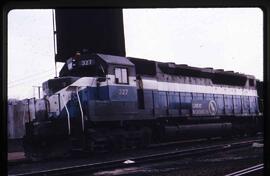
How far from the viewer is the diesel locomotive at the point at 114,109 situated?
19.4 ft

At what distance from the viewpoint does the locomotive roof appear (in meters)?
6.01

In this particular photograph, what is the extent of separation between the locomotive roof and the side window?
0.52 feet

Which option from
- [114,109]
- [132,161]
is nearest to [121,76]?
[114,109]

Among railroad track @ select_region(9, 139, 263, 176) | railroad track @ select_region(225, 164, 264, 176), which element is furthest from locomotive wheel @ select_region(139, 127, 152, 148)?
railroad track @ select_region(225, 164, 264, 176)

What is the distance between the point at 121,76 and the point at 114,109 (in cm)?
63

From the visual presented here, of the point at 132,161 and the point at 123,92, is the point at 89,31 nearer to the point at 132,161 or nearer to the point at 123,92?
the point at 123,92

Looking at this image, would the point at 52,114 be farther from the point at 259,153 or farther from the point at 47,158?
the point at 259,153

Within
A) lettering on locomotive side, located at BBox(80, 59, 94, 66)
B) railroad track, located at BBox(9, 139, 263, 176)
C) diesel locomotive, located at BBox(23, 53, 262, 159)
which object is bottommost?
railroad track, located at BBox(9, 139, 263, 176)

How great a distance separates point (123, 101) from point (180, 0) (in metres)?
2.75

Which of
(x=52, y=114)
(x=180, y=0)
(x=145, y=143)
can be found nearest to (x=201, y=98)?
(x=145, y=143)

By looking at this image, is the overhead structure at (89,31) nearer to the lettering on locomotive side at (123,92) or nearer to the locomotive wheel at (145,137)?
the lettering on locomotive side at (123,92)

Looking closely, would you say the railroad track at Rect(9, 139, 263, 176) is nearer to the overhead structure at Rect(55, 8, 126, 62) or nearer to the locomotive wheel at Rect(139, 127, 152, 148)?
the locomotive wheel at Rect(139, 127, 152, 148)

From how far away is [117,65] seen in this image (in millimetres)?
6496

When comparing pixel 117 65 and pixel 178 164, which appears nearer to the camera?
pixel 178 164
